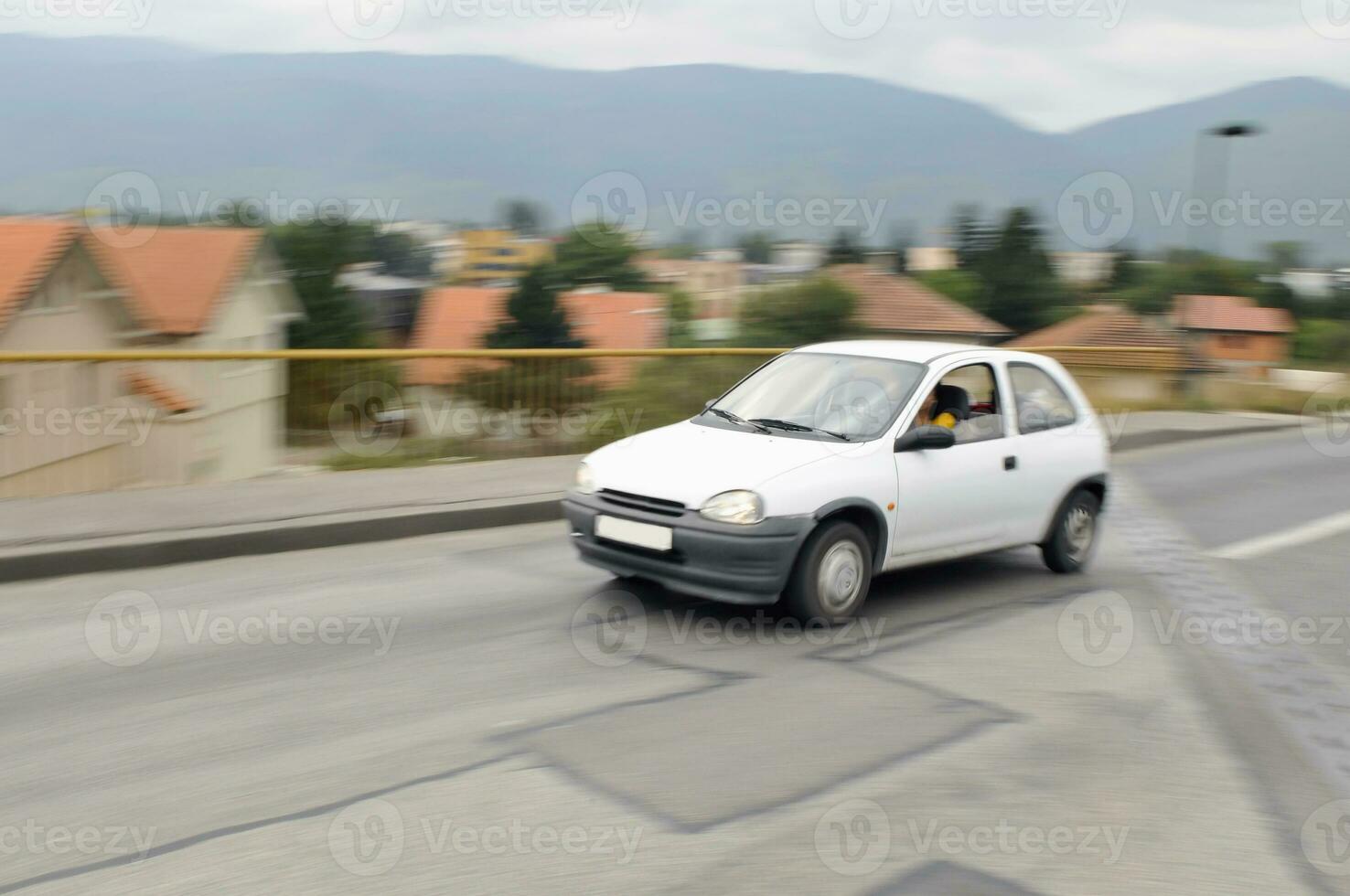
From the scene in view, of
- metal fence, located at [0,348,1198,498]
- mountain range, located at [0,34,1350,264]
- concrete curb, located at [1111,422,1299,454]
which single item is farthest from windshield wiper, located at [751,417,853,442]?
mountain range, located at [0,34,1350,264]

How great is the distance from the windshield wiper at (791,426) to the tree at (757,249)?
1701 centimetres

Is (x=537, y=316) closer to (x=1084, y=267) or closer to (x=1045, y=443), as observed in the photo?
(x=1045, y=443)

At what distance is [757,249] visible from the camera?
28156mm

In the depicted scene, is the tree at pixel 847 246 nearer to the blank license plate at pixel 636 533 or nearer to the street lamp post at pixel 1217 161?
the street lamp post at pixel 1217 161

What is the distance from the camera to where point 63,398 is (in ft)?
31.5

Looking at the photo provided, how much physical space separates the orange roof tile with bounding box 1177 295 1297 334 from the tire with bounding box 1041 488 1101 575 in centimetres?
1961

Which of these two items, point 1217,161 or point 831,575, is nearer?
point 831,575

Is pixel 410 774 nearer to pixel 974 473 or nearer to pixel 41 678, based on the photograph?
pixel 41 678

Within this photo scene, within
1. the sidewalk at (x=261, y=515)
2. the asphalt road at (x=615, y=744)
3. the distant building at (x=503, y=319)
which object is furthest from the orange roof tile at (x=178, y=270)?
the asphalt road at (x=615, y=744)

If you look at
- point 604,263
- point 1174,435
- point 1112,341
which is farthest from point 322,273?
point 1174,435

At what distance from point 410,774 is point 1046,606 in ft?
14.7

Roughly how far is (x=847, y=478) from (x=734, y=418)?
3.79 feet

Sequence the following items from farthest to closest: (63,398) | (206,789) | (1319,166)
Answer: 1. (1319,166)
2. (63,398)
3. (206,789)

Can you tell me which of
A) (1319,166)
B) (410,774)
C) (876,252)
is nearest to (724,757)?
(410,774)
